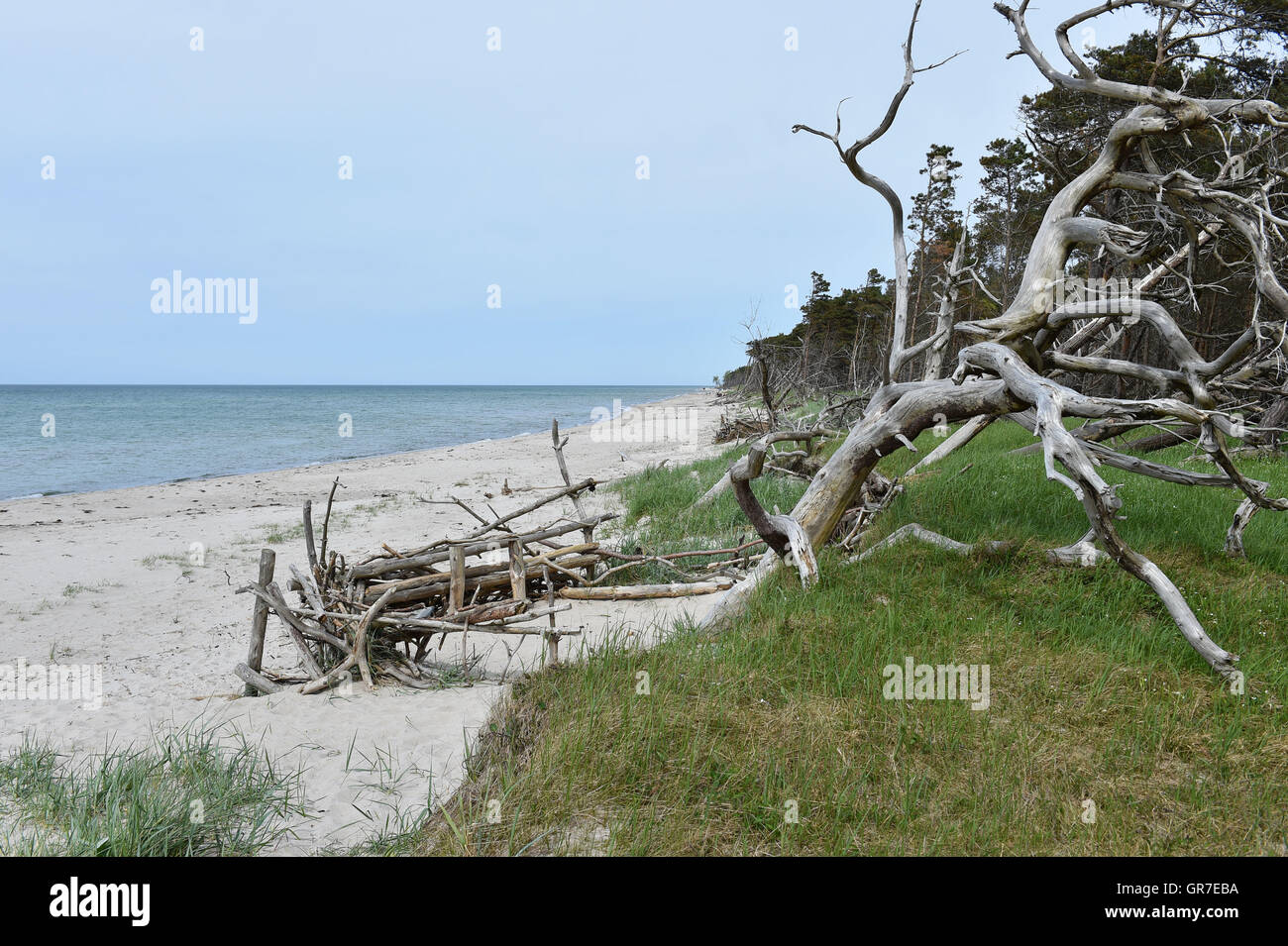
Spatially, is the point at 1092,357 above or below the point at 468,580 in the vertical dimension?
above

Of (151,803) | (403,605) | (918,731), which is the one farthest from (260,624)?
(918,731)

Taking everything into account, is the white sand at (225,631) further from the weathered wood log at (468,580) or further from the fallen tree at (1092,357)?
the fallen tree at (1092,357)

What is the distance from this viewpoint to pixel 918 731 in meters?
3.88

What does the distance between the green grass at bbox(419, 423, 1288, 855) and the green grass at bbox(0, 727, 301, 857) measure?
1.00 m

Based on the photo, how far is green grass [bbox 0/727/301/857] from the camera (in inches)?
121

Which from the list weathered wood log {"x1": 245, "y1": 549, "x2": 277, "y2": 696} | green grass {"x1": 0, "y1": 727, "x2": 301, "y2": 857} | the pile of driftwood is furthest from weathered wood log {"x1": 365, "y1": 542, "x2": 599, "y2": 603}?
green grass {"x1": 0, "y1": 727, "x2": 301, "y2": 857}

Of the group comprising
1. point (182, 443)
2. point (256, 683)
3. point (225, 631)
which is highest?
point (182, 443)

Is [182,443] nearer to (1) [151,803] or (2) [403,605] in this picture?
(2) [403,605]

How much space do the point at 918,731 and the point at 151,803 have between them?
12.1 feet

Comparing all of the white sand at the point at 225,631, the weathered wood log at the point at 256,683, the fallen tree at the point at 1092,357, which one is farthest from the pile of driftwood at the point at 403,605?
the fallen tree at the point at 1092,357

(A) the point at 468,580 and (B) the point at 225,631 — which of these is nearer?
(A) the point at 468,580

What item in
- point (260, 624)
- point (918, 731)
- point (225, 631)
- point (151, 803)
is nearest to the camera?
point (151, 803)

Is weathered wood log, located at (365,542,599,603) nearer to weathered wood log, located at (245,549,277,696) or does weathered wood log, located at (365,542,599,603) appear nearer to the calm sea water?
weathered wood log, located at (245,549,277,696)

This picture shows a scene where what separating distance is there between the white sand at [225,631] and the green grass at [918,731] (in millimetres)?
645
